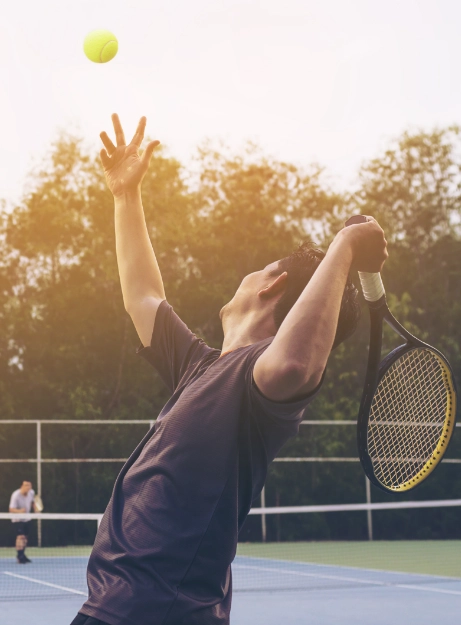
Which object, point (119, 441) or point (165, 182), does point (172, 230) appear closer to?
point (165, 182)

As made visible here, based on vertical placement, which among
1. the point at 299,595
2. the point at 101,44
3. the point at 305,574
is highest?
the point at 101,44

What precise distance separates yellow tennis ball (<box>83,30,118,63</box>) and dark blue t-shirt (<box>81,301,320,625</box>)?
4.88 meters

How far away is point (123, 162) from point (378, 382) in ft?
2.93

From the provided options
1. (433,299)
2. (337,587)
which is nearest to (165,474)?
(337,587)

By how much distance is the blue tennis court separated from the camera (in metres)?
8.45

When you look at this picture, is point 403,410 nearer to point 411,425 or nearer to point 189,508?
point 411,425

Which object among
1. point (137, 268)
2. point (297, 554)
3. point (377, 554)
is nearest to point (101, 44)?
point (137, 268)

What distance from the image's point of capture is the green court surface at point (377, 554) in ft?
45.2

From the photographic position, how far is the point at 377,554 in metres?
16.1

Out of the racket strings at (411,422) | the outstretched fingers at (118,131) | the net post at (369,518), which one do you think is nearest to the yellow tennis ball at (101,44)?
the racket strings at (411,422)

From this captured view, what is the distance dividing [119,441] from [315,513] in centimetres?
425

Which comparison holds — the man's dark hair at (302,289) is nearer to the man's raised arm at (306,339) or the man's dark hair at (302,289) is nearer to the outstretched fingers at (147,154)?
the man's raised arm at (306,339)

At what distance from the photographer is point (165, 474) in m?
1.84

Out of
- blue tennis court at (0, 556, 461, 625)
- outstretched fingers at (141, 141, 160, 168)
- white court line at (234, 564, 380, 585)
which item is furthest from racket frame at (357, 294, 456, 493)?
white court line at (234, 564, 380, 585)
